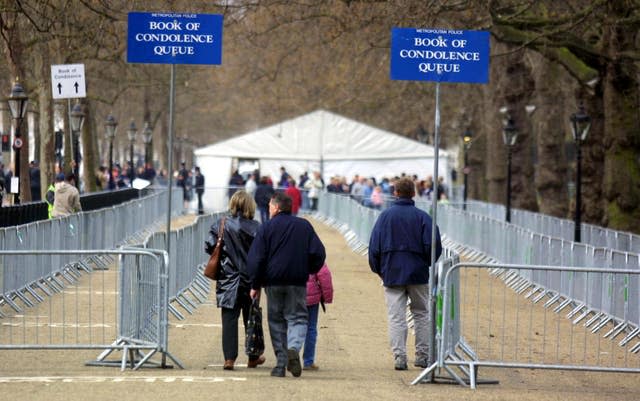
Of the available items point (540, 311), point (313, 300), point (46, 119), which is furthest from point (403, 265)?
point (46, 119)

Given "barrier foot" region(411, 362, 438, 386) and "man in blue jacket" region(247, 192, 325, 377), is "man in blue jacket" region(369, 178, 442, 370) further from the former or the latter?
"man in blue jacket" region(247, 192, 325, 377)

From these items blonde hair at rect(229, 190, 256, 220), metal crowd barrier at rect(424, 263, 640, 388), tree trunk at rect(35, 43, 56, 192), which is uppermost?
tree trunk at rect(35, 43, 56, 192)

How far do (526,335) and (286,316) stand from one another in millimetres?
4976

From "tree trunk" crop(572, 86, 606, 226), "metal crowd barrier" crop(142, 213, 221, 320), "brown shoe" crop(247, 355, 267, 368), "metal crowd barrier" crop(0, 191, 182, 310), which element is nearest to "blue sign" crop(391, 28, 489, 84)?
"brown shoe" crop(247, 355, 267, 368)

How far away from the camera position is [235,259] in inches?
485

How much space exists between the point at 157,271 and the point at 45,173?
75.3ft

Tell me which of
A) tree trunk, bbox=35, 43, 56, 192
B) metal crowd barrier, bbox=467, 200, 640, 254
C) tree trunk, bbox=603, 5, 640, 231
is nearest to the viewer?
metal crowd barrier, bbox=467, 200, 640, 254

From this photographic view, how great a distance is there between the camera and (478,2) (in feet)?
81.0

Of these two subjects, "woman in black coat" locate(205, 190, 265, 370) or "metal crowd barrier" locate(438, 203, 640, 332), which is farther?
"metal crowd barrier" locate(438, 203, 640, 332)

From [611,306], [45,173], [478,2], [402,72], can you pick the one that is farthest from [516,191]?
[402,72]

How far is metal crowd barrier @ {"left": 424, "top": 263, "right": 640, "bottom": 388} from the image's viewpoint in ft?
39.0

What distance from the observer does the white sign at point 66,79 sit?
79.2 ft

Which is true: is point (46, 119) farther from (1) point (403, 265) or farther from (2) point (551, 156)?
(1) point (403, 265)

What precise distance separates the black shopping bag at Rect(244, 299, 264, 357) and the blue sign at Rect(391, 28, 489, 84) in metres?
2.37
